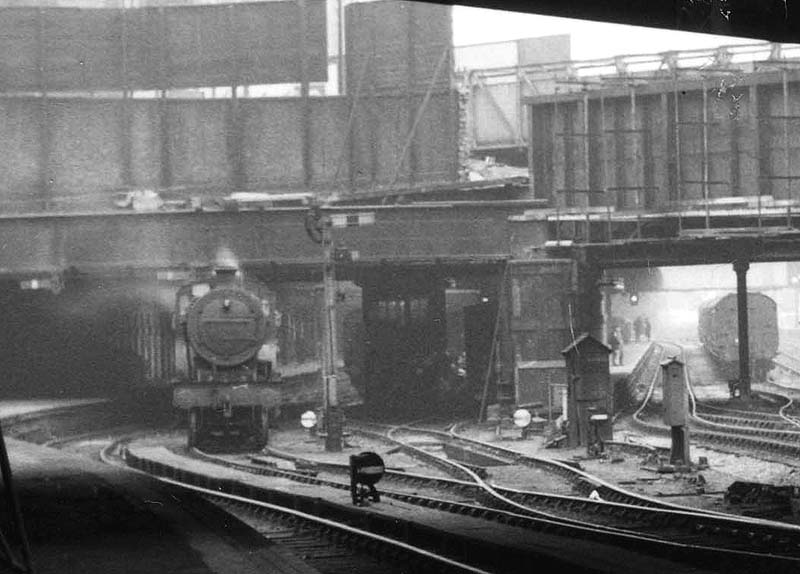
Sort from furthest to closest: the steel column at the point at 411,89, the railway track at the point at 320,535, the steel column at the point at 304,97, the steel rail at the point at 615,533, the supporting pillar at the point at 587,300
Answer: the steel column at the point at 304,97 < the steel column at the point at 411,89 < the supporting pillar at the point at 587,300 < the railway track at the point at 320,535 < the steel rail at the point at 615,533

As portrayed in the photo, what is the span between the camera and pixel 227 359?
26.5 metres

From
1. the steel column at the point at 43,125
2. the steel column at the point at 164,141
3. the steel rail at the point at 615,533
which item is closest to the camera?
the steel rail at the point at 615,533

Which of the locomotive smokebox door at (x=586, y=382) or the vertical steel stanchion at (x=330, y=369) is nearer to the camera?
the locomotive smokebox door at (x=586, y=382)

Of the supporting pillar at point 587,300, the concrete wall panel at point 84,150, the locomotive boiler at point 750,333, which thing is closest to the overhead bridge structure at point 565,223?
the supporting pillar at point 587,300

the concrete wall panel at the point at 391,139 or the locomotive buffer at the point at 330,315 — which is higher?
the concrete wall panel at the point at 391,139

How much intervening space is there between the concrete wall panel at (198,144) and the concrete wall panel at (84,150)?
1940 millimetres

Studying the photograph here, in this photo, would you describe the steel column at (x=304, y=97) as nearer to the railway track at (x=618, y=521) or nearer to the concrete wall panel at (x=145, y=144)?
the concrete wall panel at (x=145, y=144)

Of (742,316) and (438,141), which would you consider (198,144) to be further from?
(742,316)

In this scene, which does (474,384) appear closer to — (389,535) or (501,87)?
(501,87)

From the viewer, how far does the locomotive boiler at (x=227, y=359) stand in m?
26.3

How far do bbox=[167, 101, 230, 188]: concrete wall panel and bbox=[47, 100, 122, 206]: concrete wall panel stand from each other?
1.94 meters

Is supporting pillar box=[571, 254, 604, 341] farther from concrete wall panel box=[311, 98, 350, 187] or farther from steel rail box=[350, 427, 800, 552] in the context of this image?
steel rail box=[350, 427, 800, 552]

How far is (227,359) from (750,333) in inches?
877

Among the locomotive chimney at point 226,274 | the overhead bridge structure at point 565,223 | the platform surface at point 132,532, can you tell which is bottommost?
the platform surface at point 132,532
